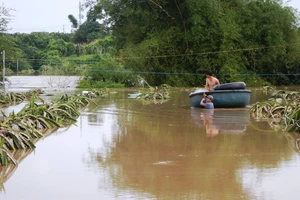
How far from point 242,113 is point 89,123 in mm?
5068

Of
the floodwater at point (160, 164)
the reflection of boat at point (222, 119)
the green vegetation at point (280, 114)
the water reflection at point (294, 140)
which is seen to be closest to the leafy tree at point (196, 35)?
the reflection of boat at point (222, 119)

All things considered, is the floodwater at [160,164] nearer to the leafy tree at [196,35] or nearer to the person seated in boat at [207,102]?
the person seated in boat at [207,102]

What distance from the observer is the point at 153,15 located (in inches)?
1410

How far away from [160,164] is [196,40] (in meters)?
27.4

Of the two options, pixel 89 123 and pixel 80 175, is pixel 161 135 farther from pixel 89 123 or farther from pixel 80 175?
pixel 80 175

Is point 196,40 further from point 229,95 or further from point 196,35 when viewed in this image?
point 229,95

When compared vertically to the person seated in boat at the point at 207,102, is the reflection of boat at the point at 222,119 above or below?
below

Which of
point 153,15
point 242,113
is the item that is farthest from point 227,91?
point 153,15

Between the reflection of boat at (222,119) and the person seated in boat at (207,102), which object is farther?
Result: the person seated in boat at (207,102)

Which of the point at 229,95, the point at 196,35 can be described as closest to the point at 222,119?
the point at 229,95

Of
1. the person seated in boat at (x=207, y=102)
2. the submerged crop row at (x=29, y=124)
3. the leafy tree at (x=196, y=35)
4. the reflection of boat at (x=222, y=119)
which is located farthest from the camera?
the leafy tree at (x=196, y=35)

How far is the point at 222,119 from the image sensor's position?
14.8m

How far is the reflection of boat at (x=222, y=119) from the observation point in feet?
41.5

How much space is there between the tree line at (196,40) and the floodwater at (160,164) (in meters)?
21.9
